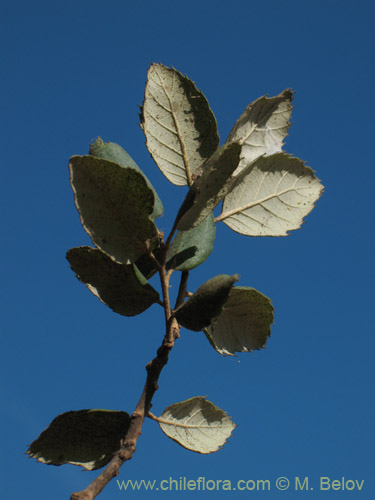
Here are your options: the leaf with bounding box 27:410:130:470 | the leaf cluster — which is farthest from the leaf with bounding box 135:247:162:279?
the leaf with bounding box 27:410:130:470

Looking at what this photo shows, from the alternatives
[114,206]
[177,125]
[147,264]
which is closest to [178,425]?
[147,264]

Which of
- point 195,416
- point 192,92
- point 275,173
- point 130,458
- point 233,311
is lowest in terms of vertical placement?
point 130,458

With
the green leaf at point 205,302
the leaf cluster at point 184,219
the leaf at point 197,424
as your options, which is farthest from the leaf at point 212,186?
the leaf at point 197,424

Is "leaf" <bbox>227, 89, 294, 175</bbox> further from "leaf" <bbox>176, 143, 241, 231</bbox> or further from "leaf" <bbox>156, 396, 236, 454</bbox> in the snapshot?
"leaf" <bbox>156, 396, 236, 454</bbox>

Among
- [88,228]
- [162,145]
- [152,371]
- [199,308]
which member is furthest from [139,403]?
[162,145]

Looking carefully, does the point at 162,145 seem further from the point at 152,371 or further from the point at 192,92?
the point at 152,371

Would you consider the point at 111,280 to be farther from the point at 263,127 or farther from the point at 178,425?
the point at 263,127
